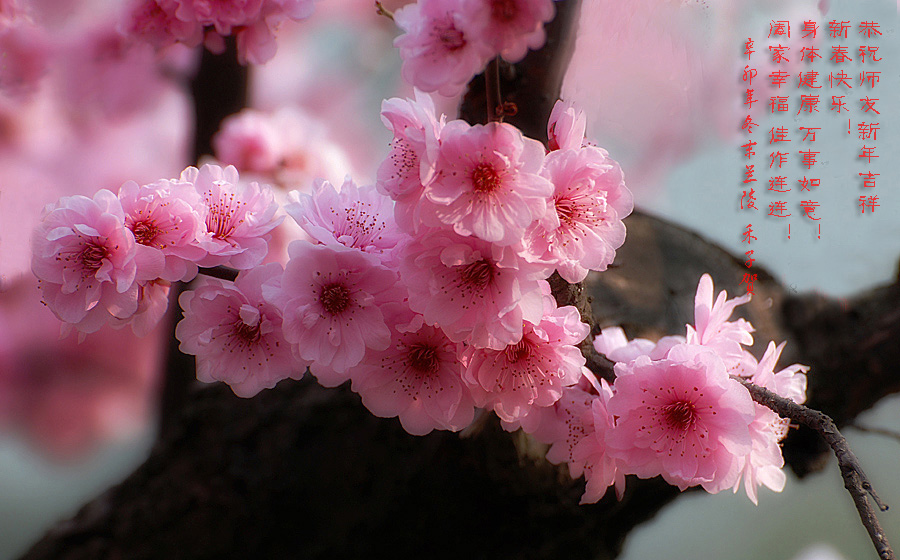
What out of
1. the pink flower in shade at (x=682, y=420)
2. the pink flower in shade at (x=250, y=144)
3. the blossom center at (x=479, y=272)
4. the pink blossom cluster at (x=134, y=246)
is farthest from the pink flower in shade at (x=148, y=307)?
the pink flower in shade at (x=250, y=144)

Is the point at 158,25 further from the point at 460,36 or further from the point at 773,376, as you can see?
the point at 773,376

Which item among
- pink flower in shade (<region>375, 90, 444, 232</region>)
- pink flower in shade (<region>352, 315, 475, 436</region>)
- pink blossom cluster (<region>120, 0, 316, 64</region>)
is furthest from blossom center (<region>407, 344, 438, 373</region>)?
pink blossom cluster (<region>120, 0, 316, 64</region>)

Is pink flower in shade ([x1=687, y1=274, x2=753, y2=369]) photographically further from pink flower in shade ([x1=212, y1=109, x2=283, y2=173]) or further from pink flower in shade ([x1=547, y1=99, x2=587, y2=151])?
pink flower in shade ([x1=212, y1=109, x2=283, y2=173])

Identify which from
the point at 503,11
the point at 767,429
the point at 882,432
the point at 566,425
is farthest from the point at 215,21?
the point at 882,432

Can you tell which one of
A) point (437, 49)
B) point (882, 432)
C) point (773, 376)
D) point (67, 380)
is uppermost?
point (437, 49)

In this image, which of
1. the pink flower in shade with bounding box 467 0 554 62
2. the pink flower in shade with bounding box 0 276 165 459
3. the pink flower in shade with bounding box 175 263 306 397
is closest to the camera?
the pink flower in shade with bounding box 467 0 554 62

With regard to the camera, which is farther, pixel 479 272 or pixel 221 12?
pixel 221 12
